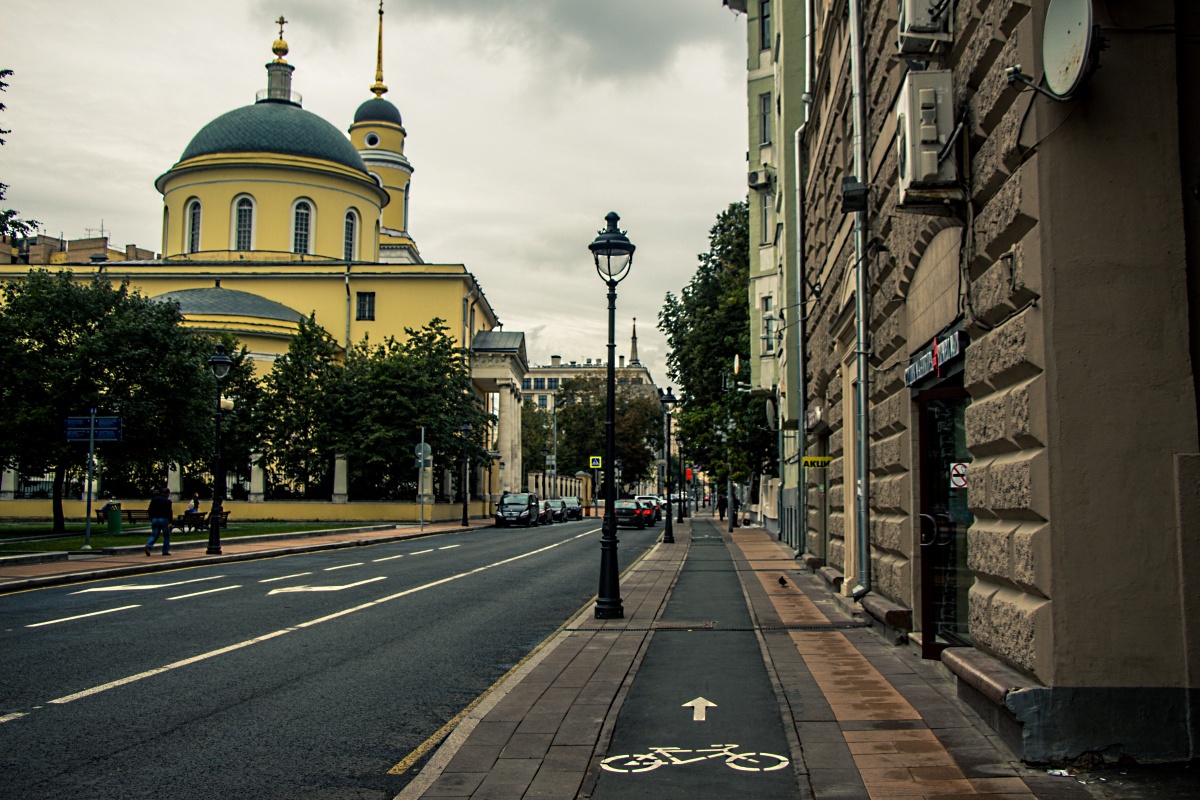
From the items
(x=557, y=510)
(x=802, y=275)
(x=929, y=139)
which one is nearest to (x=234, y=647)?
(x=929, y=139)

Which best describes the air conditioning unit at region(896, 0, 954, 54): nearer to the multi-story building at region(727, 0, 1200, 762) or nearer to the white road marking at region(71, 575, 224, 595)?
the multi-story building at region(727, 0, 1200, 762)

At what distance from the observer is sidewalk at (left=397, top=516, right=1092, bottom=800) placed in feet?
18.6

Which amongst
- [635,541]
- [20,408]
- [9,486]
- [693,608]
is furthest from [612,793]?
[9,486]

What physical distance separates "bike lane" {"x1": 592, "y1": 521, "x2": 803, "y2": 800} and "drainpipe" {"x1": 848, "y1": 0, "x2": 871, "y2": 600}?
164 centimetres

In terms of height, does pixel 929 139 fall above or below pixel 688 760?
above

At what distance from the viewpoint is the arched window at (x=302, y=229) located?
6619 cm

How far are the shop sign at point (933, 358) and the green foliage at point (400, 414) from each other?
134ft

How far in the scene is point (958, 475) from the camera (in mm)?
9328

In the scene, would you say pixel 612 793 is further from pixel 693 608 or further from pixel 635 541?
pixel 635 541

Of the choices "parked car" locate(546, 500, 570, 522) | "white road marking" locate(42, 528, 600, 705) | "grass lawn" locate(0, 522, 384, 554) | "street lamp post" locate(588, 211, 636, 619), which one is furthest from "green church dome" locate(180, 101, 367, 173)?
"street lamp post" locate(588, 211, 636, 619)

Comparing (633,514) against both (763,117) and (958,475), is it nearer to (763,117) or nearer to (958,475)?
(763,117)

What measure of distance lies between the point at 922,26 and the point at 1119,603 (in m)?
4.26

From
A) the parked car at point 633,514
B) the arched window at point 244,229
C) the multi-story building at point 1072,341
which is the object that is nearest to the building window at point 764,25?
the parked car at point 633,514

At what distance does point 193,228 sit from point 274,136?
7.65 metres
